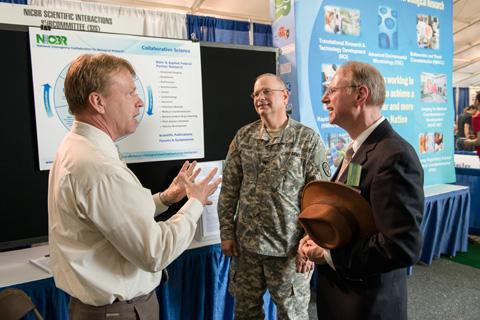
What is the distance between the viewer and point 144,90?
212 centimetres

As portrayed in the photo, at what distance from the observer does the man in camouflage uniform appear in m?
1.76

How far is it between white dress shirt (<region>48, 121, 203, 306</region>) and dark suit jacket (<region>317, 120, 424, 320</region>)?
56cm

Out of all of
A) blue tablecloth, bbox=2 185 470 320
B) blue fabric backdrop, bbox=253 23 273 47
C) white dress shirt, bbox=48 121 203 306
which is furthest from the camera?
blue fabric backdrop, bbox=253 23 273 47

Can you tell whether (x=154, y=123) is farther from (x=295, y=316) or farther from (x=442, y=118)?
(x=442, y=118)

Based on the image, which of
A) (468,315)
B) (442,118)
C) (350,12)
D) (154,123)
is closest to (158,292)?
(154,123)

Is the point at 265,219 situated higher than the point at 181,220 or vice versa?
the point at 181,220

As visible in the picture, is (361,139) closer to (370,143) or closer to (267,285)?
(370,143)

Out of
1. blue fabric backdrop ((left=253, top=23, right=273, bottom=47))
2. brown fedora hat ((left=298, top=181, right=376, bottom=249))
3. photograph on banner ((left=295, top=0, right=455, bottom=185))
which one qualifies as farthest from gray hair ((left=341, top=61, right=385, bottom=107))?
blue fabric backdrop ((left=253, top=23, right=273, bottom=47))

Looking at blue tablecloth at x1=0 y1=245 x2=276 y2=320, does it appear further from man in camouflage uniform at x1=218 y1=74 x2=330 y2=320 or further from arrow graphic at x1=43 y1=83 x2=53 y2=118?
arrow graphic at x1=43 y1=83 x2=53 y2=118

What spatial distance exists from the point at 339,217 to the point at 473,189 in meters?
4.26

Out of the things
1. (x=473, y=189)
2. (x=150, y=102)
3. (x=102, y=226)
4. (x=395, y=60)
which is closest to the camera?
(x=102, y=226)

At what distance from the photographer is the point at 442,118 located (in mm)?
3869

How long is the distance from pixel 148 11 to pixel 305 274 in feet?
10.1

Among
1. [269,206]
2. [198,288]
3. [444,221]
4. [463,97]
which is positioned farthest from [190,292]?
[463,97]
